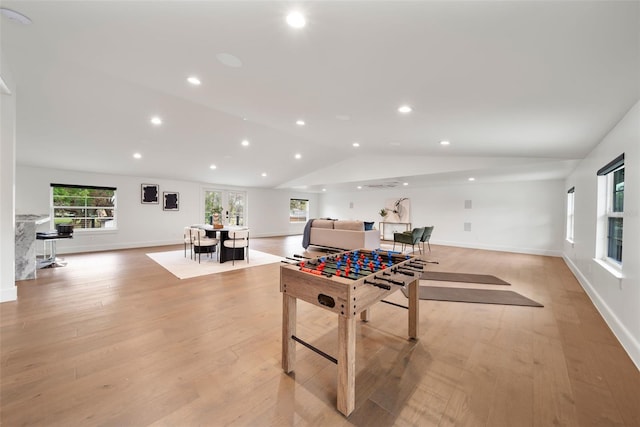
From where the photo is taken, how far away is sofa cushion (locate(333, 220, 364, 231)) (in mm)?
6654

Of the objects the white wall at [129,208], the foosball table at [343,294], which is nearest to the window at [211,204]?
the white wall at [129,208]

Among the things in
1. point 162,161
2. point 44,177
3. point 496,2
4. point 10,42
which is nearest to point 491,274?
point 496,2

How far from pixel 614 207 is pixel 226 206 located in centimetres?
957

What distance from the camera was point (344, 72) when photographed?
83.2 inches

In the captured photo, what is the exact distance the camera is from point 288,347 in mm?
1939

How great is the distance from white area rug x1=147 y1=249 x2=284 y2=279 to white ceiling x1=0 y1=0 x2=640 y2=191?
2.69 meters

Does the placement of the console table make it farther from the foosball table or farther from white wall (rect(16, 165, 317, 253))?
the foosball table

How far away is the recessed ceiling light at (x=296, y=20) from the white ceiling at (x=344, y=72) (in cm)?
4

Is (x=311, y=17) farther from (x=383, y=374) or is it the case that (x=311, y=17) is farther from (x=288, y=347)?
(x=383, y=374)

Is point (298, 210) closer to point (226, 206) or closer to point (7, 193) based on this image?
point (226, 206)

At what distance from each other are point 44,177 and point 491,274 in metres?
10.3

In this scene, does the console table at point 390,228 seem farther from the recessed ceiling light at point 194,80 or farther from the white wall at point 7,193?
the white wall at point 7,193

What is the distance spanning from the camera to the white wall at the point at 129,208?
19.8 feet

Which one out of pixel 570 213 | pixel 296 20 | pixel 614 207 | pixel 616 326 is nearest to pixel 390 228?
pixel 570 213
